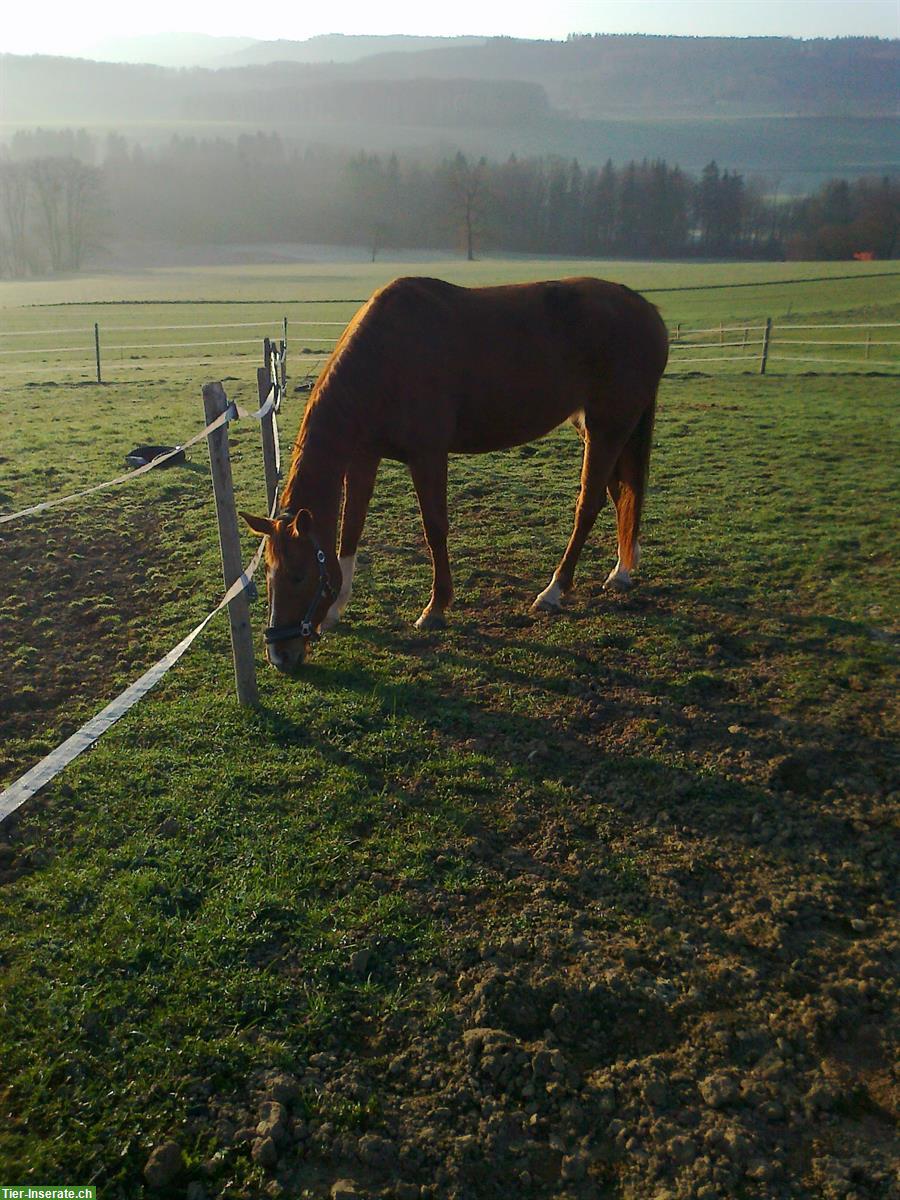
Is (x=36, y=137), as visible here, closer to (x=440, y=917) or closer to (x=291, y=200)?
(x=291, y=200)

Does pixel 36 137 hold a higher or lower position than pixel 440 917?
higher

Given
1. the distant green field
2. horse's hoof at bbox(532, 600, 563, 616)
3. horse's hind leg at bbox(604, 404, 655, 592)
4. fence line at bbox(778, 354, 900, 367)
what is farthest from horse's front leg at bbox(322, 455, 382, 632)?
fence line at bbox(778, 354, 900, 367)

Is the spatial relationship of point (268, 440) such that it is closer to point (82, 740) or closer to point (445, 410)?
point (445, 410)

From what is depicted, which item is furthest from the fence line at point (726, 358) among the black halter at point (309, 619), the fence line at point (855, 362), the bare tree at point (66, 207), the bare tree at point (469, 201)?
the bare tree at point (66, 207)

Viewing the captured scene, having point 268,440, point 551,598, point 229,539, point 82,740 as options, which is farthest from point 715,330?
point 82,740

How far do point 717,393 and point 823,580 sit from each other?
421 inches

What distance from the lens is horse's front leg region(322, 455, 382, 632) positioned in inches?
219

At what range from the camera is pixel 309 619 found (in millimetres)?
4836

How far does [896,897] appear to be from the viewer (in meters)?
3.37

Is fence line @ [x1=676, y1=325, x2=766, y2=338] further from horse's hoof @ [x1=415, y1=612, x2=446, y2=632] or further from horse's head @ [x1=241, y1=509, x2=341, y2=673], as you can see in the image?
horse's head @ [x1=241, y1=509, x2=341, y2=673]

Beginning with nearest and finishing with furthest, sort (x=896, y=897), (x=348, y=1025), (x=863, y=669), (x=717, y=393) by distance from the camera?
(x=348, y=1025) → (x=896, y=897) → (x=863, y=669) → (x=717, y=393)

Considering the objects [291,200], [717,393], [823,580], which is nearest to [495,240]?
[291,200]

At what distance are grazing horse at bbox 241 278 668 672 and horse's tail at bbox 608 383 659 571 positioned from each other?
1 cm

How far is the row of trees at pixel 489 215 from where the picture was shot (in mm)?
67062
